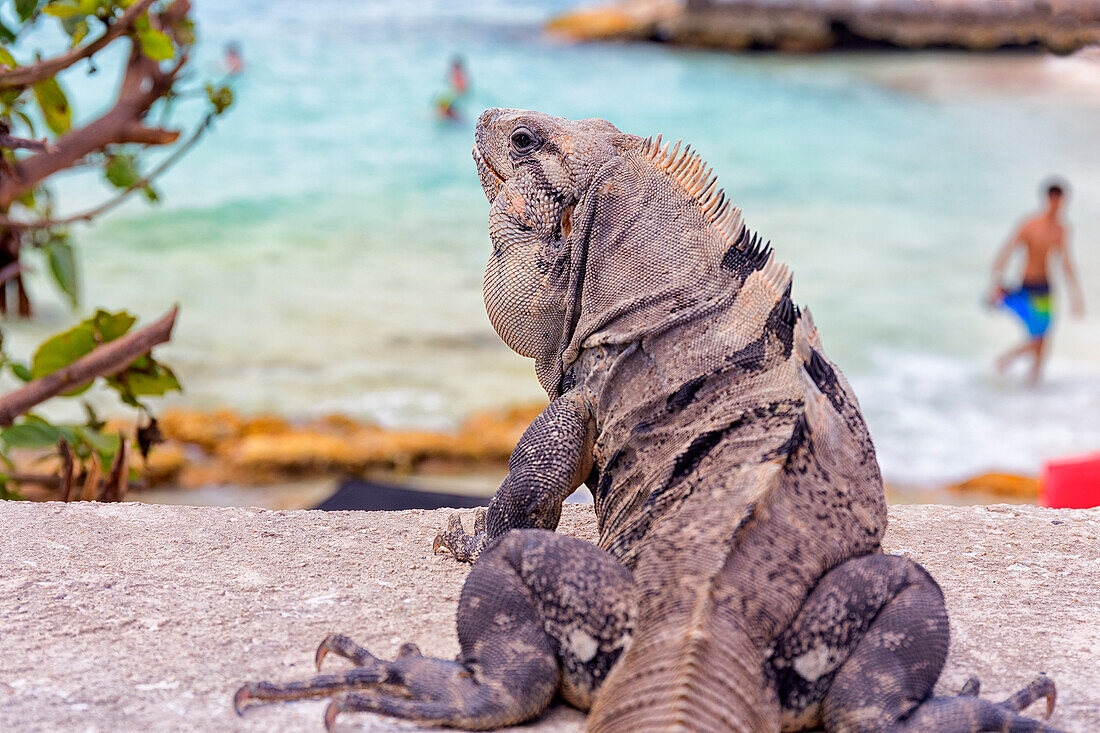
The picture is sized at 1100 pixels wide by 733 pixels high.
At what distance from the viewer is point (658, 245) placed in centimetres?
238

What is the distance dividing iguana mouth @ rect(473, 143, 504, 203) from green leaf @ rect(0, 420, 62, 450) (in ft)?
6.55

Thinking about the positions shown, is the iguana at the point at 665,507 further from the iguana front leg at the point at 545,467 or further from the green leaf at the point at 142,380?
the green leaf at the point at 142,380

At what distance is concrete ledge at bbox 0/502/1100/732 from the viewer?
207 cm

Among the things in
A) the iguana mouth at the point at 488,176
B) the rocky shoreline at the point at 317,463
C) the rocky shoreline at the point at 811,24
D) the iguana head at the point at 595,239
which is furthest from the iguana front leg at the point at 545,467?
the rocky shoreline at the point at 811,24

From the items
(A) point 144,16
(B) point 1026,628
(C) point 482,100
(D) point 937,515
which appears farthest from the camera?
(C) point 482,100

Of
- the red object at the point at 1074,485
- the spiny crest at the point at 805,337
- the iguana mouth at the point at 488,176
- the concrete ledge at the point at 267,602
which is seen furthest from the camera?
the red object at the point at 1074,485

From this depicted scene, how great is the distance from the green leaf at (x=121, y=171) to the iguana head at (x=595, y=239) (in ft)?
6.86

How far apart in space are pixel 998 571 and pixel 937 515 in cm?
54

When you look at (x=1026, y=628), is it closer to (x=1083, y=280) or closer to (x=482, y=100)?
(x=1083, y=280)

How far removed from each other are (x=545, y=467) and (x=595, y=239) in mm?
545

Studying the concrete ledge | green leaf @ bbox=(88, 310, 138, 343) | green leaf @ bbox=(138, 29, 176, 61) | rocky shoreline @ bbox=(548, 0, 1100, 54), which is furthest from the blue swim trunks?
rocky shoreline @ bbox=(548, 0, 1100, 54)

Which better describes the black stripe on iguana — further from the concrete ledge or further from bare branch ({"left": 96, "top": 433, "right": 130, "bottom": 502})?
bare branch ({"left": 96, "top": 433, "right": 130, "bottom": 502})

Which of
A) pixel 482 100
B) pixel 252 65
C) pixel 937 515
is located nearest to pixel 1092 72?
pixel 482 100

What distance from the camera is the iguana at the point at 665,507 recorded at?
1.86 metres
